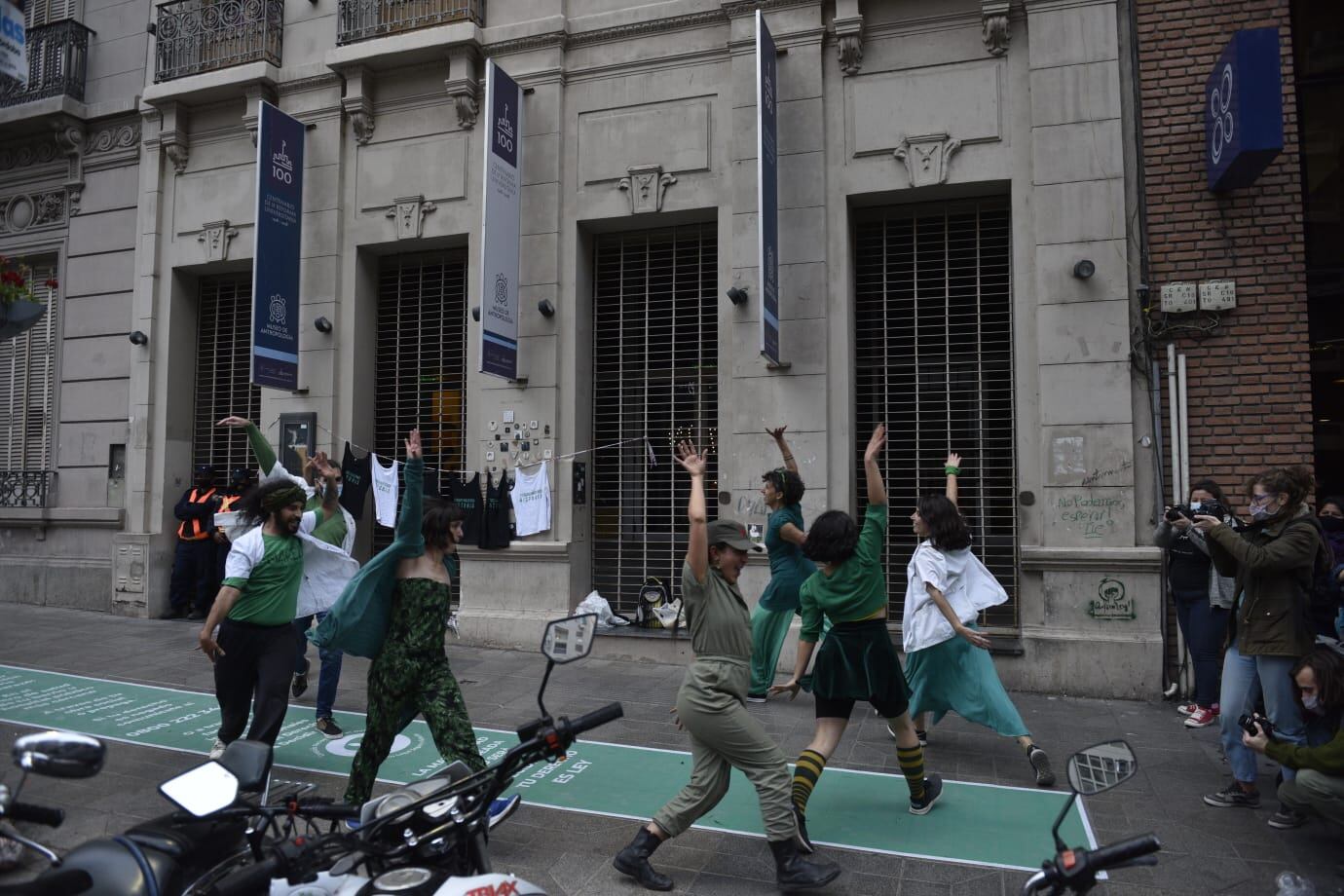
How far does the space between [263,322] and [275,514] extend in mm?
6362

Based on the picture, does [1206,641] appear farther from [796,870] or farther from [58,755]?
[58,755]

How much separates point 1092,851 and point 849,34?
30.6 feet

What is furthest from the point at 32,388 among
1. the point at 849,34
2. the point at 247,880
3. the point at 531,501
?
the point at 247,880

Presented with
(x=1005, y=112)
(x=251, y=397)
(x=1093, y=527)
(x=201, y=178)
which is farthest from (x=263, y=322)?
(x=1093, y=527)

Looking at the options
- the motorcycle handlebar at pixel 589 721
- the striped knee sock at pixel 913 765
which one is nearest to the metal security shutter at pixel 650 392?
the striped knee sock at pixel 913 765

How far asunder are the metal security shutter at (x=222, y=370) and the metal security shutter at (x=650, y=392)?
5652 mm

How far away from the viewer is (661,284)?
1128cm

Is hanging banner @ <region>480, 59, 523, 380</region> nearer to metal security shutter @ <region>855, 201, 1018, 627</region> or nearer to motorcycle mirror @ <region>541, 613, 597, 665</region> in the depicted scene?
metal security shutter @ <region>855, 201, 1018, 627</region>

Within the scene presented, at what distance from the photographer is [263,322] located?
1146cm

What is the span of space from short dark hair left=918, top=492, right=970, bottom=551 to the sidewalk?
161 centimetres

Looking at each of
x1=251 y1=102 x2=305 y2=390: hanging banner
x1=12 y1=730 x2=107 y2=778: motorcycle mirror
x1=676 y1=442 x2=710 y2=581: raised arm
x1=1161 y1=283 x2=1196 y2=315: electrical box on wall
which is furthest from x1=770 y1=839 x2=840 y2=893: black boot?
x1=251 y1=102 x2=305 y2=390: hanging banner

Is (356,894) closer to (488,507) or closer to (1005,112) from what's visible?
(488,507)

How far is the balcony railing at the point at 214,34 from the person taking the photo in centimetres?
1270

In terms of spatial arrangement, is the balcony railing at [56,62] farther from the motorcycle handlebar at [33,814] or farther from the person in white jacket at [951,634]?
the motorcycle handlebar at [33,814]
